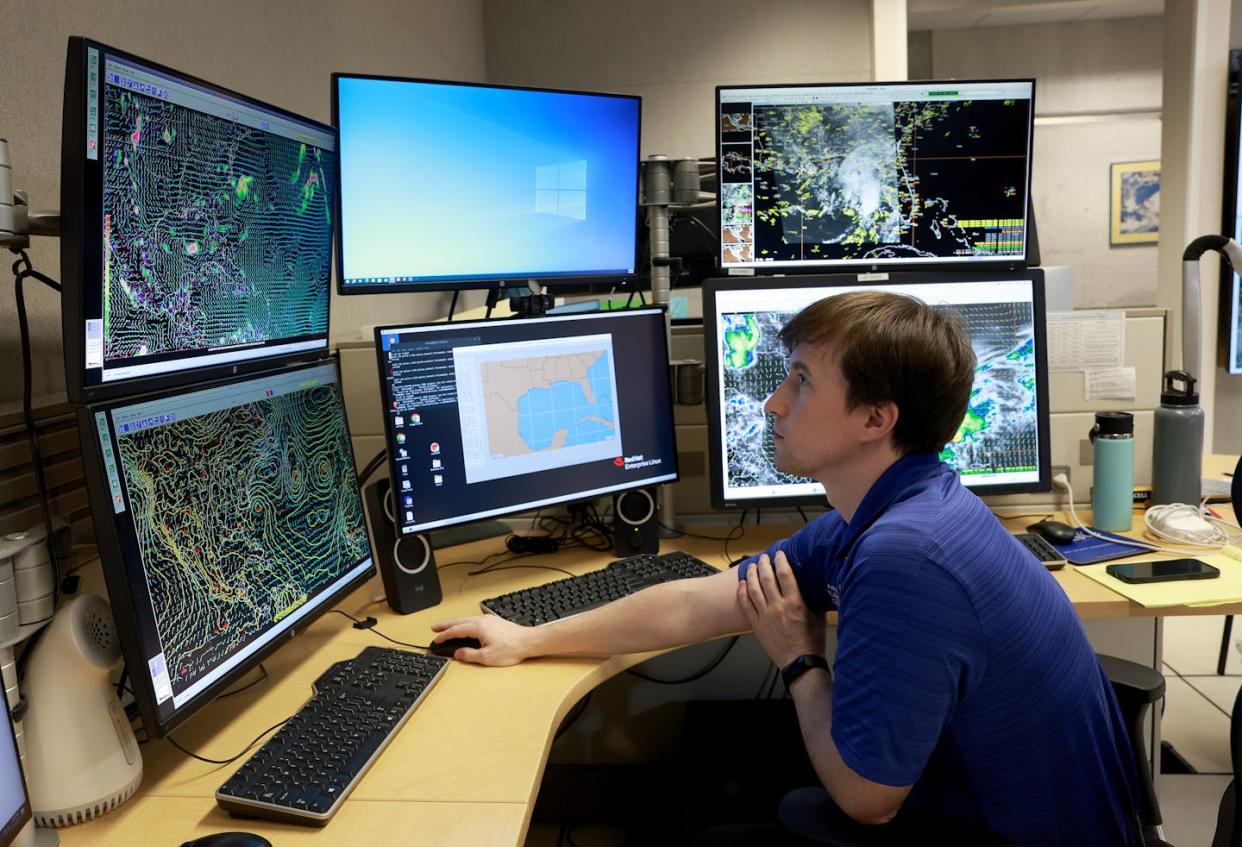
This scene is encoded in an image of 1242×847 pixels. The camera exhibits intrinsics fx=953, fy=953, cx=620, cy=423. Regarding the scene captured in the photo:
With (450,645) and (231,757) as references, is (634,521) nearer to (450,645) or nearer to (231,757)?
(450,645)

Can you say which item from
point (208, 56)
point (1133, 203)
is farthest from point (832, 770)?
point (1133, 203)

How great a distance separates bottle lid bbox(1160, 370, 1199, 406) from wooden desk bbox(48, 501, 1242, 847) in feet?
1.80

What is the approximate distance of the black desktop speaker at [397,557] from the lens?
1.67 m

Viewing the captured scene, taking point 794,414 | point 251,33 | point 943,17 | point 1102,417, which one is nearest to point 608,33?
point 943,17

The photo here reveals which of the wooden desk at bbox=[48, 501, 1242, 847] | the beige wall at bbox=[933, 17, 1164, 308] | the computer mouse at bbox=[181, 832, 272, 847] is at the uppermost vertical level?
the beige wall at bbox=[933, 17, 1164, 308]

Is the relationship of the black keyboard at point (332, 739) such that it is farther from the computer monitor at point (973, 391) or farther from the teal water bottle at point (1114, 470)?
the teal water bottle at point (1114, 470)

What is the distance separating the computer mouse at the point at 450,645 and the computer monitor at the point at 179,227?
504 mm

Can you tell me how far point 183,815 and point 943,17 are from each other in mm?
6461

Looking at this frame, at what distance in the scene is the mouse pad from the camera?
1.83 metres

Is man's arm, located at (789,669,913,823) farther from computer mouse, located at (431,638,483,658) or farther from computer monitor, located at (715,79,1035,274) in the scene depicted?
computer monitor, located at (715,79,1035,274)

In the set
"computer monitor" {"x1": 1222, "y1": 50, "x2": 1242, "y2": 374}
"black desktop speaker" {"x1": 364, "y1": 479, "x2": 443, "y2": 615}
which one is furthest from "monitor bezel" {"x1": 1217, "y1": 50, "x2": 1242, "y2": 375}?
"black desktop speaker" {"x1": 364, "y1": 479, "x2": 443, "y2": 615}

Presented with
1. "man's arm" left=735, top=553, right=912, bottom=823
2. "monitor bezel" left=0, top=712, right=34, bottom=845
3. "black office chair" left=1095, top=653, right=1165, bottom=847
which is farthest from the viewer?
"black office chair" left=1095, top=653, right=1165, bottom=847

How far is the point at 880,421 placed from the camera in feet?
4.05

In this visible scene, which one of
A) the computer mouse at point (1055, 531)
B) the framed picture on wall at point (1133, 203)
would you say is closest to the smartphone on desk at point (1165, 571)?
the computer mouse at point (1055, 531)
